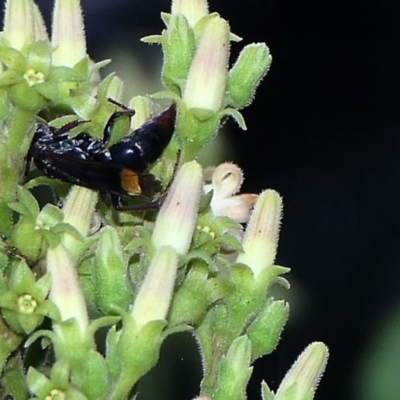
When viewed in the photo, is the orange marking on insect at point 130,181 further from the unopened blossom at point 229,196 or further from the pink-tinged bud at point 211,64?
the unopened blossom at point 229,196

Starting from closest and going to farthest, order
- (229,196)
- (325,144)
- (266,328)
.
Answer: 1. (266,328)
2. (229,196)
3. (325,144)

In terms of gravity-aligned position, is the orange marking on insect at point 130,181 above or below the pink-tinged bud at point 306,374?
above

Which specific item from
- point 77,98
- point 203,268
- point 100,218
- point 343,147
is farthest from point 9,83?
point 343,147

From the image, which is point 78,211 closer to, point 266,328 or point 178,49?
point 178,49

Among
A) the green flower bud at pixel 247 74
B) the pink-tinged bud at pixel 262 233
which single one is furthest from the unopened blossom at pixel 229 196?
the green flower bud at pixel 247 74

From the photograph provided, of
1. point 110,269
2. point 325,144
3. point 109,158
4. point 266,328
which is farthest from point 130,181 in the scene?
point 325,144
